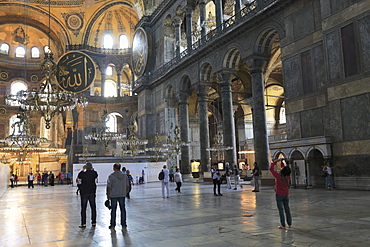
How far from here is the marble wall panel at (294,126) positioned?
12.8 meters

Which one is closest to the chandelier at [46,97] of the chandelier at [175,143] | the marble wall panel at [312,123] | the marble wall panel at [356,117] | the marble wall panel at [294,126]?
the chandelier at [175,143]

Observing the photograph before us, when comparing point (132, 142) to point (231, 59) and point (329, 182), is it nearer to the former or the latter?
point (231, 59)

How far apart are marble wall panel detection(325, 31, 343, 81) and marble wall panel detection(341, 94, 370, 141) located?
98cm

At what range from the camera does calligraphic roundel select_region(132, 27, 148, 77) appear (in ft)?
85.7

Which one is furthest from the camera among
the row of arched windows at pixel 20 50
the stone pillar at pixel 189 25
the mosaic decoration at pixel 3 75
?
the row of arched windows at pixel 20 50

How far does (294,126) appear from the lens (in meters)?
13.0

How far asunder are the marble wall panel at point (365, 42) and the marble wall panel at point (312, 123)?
94.1 inches

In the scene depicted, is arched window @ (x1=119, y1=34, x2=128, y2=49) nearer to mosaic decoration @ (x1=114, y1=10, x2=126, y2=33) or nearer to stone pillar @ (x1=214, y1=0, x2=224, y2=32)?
mosaic decoration @ (x1=114, y1=10, x2=126, y2=33)

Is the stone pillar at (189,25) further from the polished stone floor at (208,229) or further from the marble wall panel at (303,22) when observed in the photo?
the polished stone floor at (208,229)

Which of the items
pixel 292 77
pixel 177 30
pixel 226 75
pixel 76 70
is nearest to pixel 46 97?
pixel 76 70

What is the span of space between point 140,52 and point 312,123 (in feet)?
59.6

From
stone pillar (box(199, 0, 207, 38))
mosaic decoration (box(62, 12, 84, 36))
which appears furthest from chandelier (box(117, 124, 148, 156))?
mosaic decoration (box(62, 12, 84, 36))

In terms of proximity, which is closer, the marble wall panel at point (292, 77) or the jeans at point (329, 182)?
the jeans at point (329, 182)

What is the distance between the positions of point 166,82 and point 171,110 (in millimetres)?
2101
